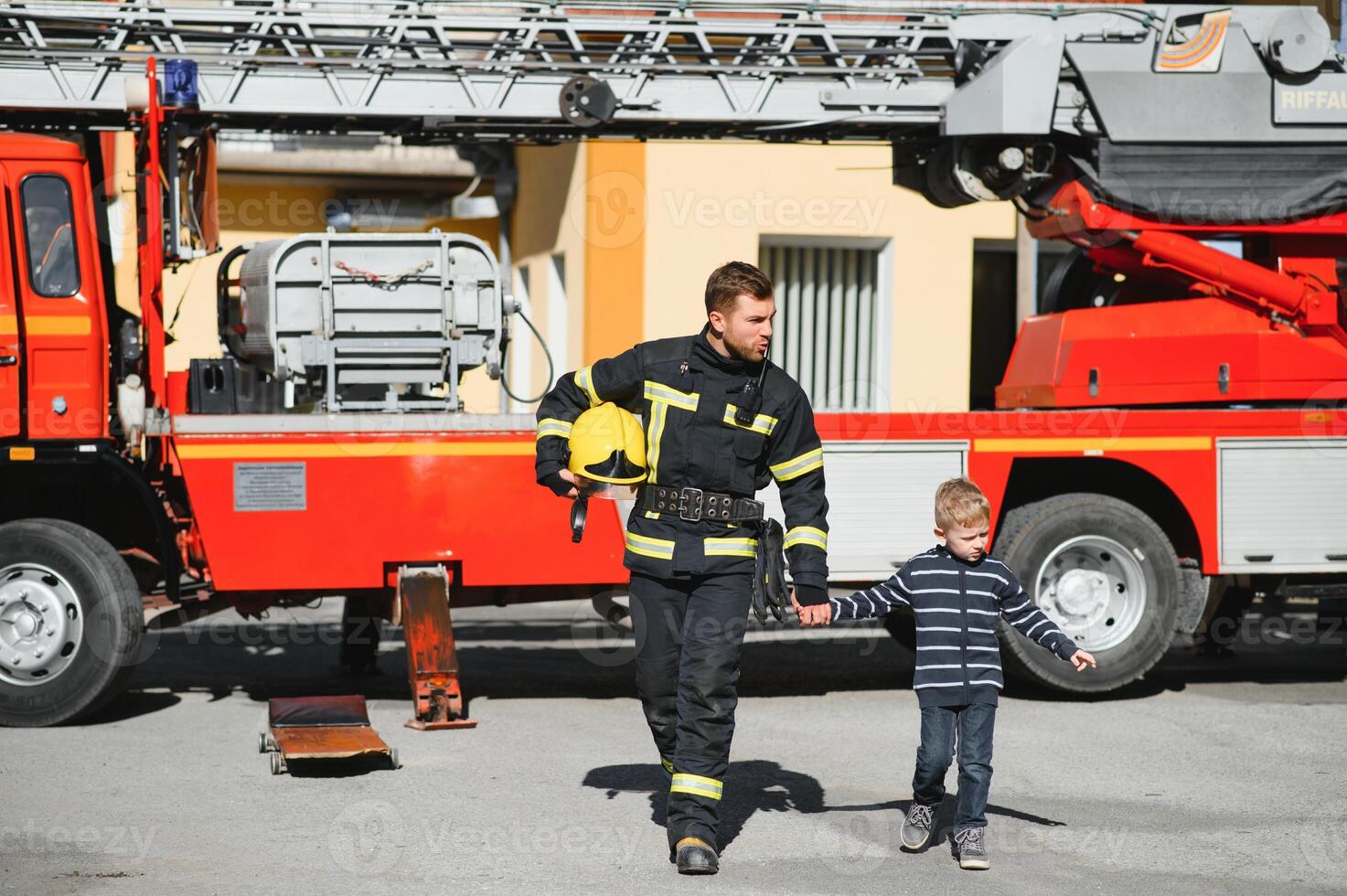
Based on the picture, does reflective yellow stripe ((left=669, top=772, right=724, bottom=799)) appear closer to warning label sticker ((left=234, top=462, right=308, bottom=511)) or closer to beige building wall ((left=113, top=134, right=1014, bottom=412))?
warning label sticker ((left=234, top=462, right=308, bottom=511))

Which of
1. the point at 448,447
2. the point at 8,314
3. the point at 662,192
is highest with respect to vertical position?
the point at 662,192

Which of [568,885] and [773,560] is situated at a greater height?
[773,560]

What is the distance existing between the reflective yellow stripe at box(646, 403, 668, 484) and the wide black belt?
69 millimetres

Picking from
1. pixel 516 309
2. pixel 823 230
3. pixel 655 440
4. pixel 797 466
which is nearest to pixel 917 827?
pixel 797 466

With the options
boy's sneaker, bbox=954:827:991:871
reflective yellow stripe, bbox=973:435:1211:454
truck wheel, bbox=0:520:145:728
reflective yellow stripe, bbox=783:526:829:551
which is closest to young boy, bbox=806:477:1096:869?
boy's sneaker, bbox=954:827:991:871

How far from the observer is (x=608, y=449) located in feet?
17.6

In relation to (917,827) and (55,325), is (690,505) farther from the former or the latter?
(55,325)

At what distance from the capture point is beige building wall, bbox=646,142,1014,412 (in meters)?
15.0

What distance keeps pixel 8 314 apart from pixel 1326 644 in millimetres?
8646

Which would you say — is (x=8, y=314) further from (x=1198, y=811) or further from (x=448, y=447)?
(x=1198, y=811)

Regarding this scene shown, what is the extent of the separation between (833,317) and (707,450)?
10471 mm

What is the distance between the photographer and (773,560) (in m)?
5.45

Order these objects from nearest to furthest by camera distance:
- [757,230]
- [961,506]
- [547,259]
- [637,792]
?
[961,506], [637,792], [757,230], [547,259]

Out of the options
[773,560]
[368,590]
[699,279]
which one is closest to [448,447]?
[368,590]
